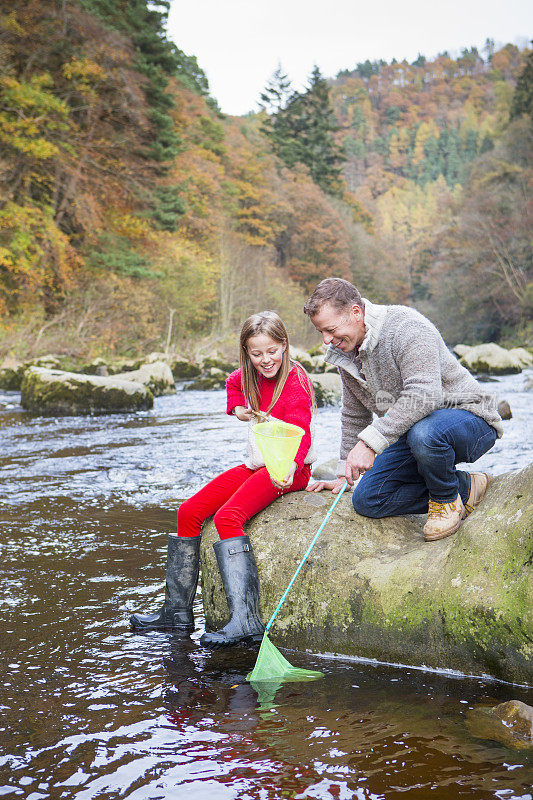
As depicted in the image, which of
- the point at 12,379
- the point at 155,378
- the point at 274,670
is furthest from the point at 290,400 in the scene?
the point at 12,379

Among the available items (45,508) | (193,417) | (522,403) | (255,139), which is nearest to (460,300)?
(255,139)

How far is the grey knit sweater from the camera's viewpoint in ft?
10.2

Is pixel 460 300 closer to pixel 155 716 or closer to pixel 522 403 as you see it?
pixel 522 403

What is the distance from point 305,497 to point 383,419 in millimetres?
767

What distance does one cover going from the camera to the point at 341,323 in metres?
3.20

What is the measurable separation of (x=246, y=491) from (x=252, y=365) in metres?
0.65

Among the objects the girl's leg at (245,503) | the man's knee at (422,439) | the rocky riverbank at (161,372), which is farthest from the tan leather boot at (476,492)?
the rocky riverbank at (161,372)

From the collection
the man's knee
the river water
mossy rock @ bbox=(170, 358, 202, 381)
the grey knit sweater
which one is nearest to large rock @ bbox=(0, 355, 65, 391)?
mossy rock @ bbox=(170, 358, 202, 381)

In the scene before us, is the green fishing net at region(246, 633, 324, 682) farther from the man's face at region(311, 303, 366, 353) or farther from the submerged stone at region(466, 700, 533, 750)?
the man's face at region(311, 303, 366, 353)

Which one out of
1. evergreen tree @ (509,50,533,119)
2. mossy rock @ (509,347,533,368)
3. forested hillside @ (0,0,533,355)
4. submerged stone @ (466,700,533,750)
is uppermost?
evergreen tree @ (509,50,533,119)

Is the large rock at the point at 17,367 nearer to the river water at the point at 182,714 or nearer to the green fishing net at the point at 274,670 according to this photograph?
the river water at the point at 182,714

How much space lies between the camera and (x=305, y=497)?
3.68 m

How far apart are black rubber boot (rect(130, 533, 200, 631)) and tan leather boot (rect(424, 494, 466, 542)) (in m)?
1.16

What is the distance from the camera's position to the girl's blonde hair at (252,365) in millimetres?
3518
